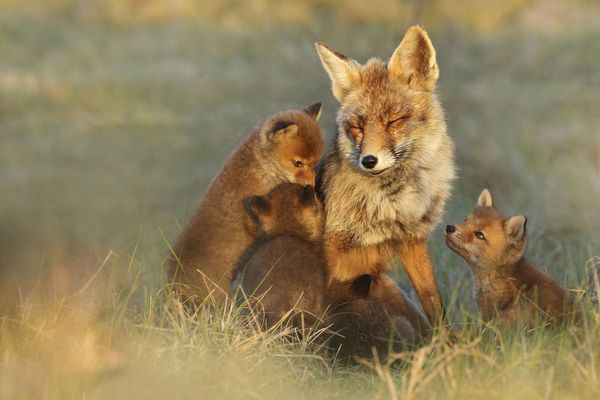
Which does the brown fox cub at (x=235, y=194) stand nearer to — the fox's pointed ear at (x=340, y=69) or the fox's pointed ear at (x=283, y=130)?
the fox's pointed ear at (x=283, y=130)

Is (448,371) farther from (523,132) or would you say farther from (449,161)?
(523,132)

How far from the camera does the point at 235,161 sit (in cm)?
711

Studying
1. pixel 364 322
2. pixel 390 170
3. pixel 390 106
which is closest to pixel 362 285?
pixel 364 322

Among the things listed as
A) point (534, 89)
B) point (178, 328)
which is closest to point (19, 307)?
point (178, 328)

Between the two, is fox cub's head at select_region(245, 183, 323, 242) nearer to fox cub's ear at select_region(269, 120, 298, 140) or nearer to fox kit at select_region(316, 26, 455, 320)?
fox kit at select_region(316, 26, 455, 320)

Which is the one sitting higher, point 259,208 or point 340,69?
point 340,69

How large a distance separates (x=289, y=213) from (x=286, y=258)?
37 centimetres

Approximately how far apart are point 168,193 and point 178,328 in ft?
13.5

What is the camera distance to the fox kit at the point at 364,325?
21.1ft

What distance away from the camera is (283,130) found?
7004 millimetres

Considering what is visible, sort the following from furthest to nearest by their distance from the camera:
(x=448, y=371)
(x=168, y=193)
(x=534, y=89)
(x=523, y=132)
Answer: (x=534, y=89) → (x=523, y=132) → (x=168, y=193) → (x=448, y=371)

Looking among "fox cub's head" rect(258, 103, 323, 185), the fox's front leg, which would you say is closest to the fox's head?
"fox cub's head" rect(258, 103, 323, 185)

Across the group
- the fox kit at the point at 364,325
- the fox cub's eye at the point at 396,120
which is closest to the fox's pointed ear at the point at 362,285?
the fox kit at the point at 364,325

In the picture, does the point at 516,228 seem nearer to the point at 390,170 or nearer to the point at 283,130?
the point at 390,170
